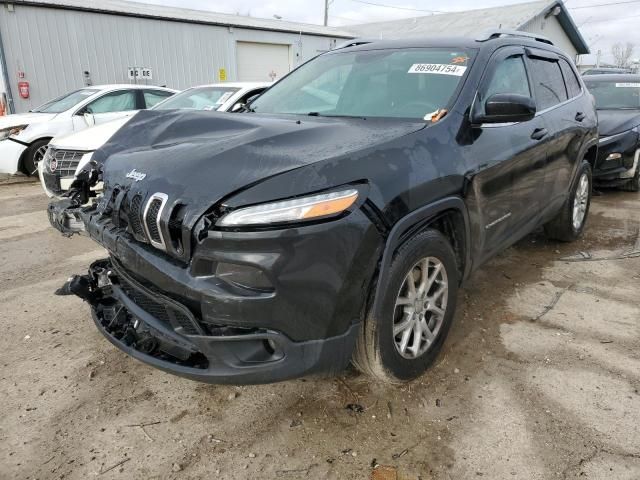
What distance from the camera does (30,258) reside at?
4.68m

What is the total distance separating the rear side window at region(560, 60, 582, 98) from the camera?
4414 millimetres

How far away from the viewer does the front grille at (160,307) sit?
205 cm

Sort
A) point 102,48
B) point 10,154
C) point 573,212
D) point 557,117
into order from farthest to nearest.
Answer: point 102,48 → point 10,154 → point 573,212 → point 557,117

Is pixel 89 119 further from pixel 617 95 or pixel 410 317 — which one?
pixel 617 95

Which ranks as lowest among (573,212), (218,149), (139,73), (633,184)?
(633,184)

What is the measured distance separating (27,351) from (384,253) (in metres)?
2.34

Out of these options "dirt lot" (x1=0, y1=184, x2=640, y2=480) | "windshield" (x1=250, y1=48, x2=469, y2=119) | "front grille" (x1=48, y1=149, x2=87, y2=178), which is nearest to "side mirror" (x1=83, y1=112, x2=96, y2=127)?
"front grille" (x1=48, y1=149, x2=87, y2=178)

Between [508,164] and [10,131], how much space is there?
796 cm

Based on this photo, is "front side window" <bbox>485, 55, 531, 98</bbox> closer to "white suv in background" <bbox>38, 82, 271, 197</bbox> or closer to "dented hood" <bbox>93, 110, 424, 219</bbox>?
"dented hood" <bbox>93, 110, 424, 219</bbox>

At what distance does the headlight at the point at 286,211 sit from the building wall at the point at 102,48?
13.8m

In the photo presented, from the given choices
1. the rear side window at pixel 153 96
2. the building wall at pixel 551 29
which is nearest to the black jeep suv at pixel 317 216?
the rear side window at pixel 153 96

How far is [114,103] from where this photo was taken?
28.2ft

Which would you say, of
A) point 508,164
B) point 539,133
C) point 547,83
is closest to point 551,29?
point 547,83

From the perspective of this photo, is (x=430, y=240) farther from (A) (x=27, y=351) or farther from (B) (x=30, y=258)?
(B) (x=30, y=258)
